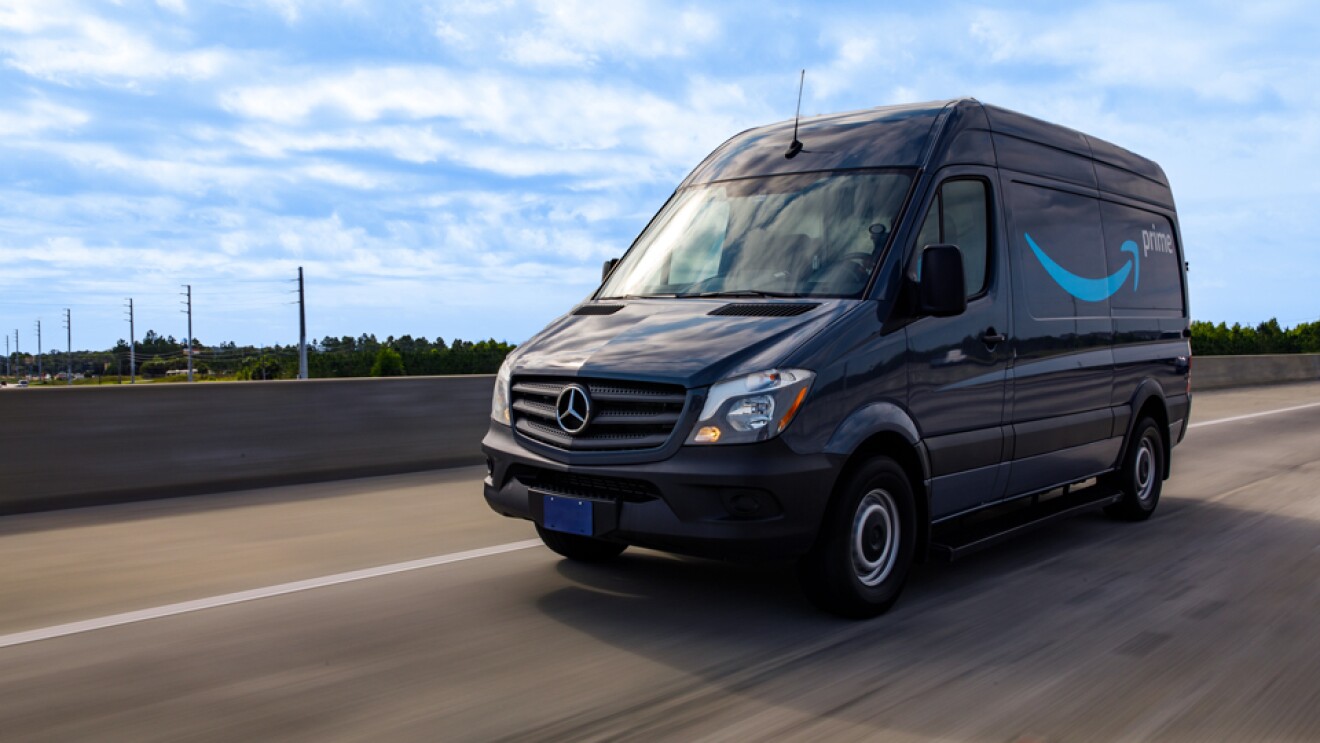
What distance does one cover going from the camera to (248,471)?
9609 millimetres

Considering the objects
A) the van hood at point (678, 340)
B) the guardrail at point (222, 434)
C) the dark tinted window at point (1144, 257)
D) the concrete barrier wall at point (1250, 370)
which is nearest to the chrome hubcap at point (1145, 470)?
the dark tinted window at point (1144, 257)

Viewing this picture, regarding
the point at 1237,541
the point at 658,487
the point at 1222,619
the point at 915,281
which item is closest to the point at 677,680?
the point at 658,487

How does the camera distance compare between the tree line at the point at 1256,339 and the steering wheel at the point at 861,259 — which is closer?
the steering wheel at the point at 861,259

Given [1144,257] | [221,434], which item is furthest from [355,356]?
[1144,257]

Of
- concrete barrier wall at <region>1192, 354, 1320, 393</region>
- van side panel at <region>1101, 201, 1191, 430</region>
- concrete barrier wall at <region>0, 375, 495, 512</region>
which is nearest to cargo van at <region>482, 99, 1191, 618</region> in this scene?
van side panel at <region>1101, 201, 1191, 430</region>

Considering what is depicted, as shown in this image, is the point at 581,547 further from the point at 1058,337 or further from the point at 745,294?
the point at 1058,337

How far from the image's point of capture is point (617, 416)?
507 centimetres

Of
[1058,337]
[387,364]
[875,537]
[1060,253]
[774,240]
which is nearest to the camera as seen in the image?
[875,537]

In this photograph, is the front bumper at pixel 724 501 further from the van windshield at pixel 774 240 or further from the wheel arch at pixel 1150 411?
the wheel arch at pixel 1150 411

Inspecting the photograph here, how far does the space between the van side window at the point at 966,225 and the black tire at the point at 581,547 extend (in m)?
2.28

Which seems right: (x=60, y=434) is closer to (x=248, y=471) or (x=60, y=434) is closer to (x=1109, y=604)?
(x=248, y=471)

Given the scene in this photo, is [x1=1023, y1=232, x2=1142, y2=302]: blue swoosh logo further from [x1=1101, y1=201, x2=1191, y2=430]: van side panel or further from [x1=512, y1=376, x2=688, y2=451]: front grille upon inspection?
[x1=512, y1=376, x2=688, y2=451]: front grille

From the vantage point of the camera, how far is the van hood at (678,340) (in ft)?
16.2

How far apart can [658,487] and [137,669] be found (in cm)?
214
